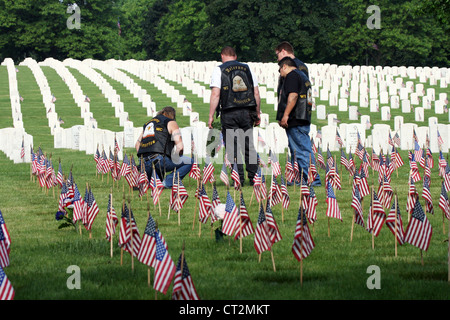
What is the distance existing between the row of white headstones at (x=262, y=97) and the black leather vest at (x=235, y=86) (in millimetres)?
3389

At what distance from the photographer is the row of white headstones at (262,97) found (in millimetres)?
19016

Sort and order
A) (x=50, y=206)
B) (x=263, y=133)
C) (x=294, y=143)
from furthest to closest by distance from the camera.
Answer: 1. (x=263, y=133)
2. (x=294, y=143)
3. (x=50, y=206)

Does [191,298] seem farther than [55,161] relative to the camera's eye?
No

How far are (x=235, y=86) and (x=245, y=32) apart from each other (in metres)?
55.7

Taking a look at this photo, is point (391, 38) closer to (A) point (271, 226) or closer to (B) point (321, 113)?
(B) point (321, 113)

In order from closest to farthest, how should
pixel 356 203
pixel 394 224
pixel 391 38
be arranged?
1. pixel 394 224
2. pixel 356 203
3. pixel 391 38

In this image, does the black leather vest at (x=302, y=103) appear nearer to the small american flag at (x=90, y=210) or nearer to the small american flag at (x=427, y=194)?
the small american flag at (x=427, y=194)

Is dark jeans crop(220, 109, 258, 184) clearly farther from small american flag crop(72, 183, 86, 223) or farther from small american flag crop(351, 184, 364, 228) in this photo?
small american flag crop(351, 184, 364, 228)

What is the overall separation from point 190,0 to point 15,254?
74.3m

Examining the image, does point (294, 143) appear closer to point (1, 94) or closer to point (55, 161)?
point (55, 161)

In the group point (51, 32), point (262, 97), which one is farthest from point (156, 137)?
point (51, 32)

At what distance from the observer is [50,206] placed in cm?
1124

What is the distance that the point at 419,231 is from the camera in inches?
276
